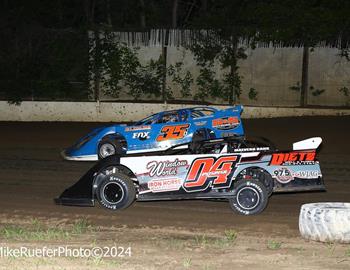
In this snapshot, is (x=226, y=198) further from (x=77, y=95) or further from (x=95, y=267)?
(x=77, y=95)

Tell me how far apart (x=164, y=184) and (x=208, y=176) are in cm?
67

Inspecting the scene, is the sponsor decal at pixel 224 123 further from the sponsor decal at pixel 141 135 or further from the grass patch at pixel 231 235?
the grass patch at pixel 231 235

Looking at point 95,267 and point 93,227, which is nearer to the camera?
point 95,267

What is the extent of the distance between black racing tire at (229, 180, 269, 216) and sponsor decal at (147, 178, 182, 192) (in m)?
0.83

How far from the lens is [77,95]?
24.3 metres

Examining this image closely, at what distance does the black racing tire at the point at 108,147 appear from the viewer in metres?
14.5

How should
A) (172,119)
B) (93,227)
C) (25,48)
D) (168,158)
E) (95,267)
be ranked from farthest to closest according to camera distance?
(25,48) → (172,119) → (168,158) → (93,227) → (95,267)

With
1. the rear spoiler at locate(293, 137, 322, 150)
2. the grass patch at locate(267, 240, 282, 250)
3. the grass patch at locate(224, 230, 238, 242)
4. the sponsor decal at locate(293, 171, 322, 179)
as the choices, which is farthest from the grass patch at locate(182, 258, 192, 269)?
the rear spoiler at locate(293, 137, 322, 150)

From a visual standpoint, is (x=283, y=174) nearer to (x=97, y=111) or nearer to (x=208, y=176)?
(x=208, y=176)

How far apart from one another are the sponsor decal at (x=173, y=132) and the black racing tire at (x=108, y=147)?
896 millimetres

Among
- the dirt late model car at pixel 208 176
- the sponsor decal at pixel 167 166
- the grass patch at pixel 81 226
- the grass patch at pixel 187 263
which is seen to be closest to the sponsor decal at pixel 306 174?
the dirt late model car at pixel 208 176

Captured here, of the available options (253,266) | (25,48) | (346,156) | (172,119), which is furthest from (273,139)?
(25,48)

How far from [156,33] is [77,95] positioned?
3.68 metres

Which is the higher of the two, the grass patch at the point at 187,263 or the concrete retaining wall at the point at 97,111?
the grass patch at the point at 187,263
